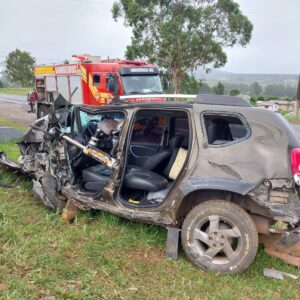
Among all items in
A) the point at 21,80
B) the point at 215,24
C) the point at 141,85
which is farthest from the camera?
the point at 21,80

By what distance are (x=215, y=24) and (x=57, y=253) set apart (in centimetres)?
2751

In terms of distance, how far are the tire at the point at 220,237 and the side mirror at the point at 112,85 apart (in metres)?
9.18

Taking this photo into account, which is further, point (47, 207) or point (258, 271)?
point (47, 207)

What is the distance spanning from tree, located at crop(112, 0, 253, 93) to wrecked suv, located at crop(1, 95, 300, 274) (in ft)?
77.5

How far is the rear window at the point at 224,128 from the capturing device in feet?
11.3

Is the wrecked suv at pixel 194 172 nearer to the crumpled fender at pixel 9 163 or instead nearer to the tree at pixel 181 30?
the crumpled fender at pixel 9 163

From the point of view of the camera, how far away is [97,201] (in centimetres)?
414

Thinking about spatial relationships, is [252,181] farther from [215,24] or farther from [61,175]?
[215,24]

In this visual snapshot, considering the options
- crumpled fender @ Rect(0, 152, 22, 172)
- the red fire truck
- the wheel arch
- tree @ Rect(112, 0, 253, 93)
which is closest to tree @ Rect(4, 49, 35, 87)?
tree @ Rect(112, 0, 253, 93)

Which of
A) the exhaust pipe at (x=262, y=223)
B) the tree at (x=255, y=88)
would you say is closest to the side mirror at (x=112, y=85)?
the exhaust pipe at (x=262, y=223)

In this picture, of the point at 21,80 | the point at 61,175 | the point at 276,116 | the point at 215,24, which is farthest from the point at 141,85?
the point at 21,80

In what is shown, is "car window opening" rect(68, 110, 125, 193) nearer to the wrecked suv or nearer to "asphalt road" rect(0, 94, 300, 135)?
the wrecked suv

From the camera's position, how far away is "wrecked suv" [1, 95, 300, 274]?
3.22 meters

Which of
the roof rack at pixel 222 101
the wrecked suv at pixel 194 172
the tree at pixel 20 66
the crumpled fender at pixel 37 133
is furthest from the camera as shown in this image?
the tree at pixel 20 66
